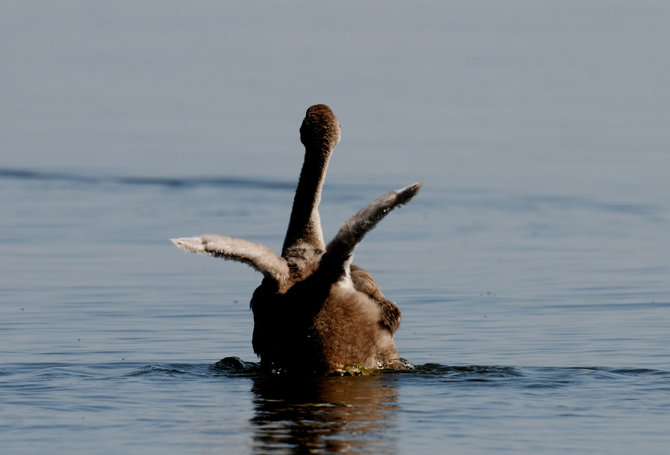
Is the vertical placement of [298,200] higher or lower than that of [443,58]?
lower

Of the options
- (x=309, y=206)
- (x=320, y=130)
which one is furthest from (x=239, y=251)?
(x=320, y=130)

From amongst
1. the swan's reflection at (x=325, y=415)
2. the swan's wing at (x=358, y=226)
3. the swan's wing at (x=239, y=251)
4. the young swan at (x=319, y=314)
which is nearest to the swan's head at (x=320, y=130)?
the young swan at (x=319, y=314)

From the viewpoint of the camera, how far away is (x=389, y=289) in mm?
17734

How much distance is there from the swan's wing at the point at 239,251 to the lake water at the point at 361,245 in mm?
989

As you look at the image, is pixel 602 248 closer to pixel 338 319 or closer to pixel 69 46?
pixel 338 319

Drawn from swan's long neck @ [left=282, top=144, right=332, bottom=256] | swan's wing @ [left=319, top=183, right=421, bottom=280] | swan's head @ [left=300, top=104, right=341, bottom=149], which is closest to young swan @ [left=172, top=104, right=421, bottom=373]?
swan's wing @ [left=319, top=183, right=421, bottom=280]

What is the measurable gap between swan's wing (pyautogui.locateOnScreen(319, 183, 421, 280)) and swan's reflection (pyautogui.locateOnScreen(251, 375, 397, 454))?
3.21 feet

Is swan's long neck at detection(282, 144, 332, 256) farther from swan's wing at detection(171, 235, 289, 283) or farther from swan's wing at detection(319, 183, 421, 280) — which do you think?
swan's wing at detection(319, 183, 421, 280)

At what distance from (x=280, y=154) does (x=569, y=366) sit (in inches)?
722

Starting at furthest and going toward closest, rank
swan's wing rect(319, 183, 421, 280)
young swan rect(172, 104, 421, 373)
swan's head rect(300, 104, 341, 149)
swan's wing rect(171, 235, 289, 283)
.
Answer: swan's head rect(300, 104, 341, 149), young swan rect(172, 104, 421, 373), swan's wing rect(171, 235, 289, 283), swan's wing rect(319, 183, 421, 280)

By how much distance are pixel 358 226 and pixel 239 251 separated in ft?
3.11

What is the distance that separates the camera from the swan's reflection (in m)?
9.95

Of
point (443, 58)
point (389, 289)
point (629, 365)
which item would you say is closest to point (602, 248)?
point (389, 289)

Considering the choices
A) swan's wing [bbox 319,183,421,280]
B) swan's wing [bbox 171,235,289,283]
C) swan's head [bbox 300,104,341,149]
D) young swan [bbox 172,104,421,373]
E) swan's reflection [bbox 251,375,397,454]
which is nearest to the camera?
swan's reflection [bbox 251,375,397,454]
